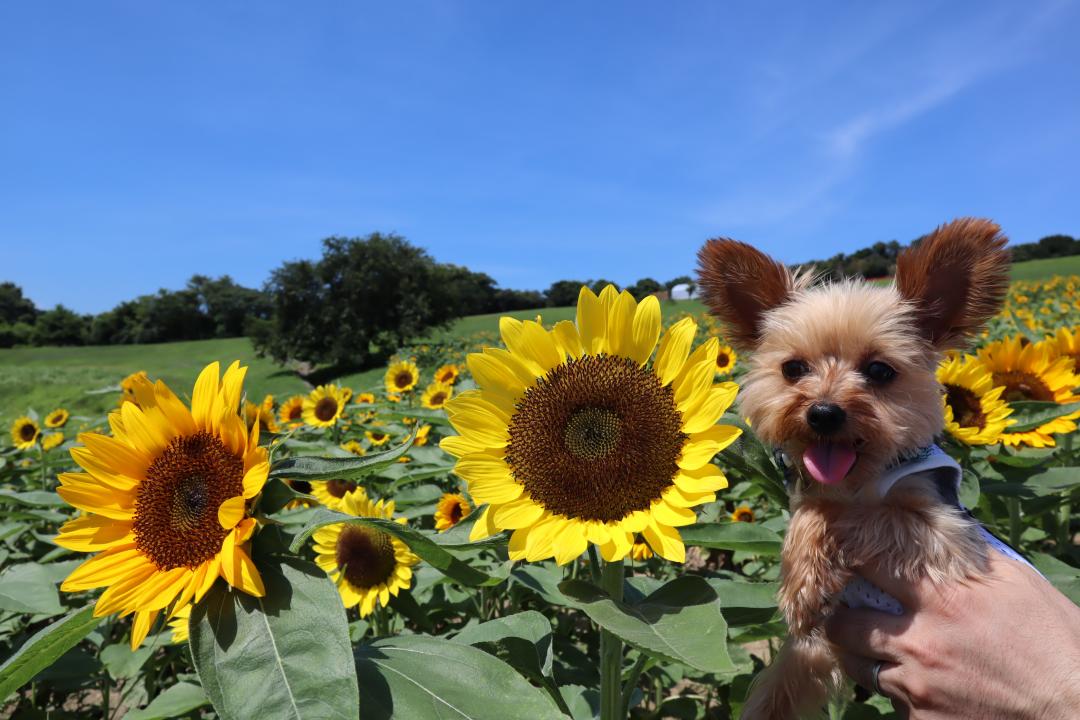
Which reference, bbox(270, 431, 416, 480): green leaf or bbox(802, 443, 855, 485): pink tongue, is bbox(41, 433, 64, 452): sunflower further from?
bbox(802, 443, 855, 485): pink tongue

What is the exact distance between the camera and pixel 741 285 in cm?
224

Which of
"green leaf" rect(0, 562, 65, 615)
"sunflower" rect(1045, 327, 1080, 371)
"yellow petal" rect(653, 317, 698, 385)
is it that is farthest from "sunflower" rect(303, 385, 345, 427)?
"sunflower" rect(1045, 327, 1080, 371)

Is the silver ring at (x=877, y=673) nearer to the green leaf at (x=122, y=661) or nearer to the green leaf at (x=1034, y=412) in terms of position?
the green leaf at (x=1034, y=412)

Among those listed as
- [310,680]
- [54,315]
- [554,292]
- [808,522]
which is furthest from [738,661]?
[54,315]

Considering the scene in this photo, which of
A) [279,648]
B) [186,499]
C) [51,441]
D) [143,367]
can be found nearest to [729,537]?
[279,648]

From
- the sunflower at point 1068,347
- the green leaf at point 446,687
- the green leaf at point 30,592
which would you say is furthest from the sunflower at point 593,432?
the sunflower at point 1068,347

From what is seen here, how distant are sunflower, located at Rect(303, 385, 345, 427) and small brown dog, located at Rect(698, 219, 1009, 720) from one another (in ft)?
15.5

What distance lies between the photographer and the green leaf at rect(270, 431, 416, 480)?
4.27ft

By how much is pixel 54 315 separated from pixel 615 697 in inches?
3976

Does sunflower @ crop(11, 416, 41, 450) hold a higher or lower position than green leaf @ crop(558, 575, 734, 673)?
lower

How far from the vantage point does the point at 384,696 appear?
1.21 m

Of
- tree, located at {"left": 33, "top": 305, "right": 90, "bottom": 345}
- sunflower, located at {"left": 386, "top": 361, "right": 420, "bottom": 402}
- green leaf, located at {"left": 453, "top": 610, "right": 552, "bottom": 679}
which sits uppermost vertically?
tree, located at {"left": 33, "top": 305, "right": 90, "bottom": 345}

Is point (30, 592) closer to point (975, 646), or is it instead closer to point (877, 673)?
point (877, 673)

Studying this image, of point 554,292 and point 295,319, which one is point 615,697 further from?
point 554,292
